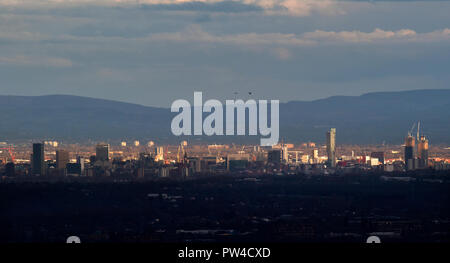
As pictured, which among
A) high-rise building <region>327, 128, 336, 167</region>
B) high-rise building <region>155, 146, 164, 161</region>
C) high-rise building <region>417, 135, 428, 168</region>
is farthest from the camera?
high-rise building <region>327, 128, 336, 167</region>

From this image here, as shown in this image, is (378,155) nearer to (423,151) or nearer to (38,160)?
(423,151)

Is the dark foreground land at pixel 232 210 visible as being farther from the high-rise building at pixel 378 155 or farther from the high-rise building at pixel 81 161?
the high-rise building at pixel 378 155

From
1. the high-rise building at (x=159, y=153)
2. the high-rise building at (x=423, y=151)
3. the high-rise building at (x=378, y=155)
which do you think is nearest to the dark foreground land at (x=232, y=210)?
the high-rise building at (x=423, y=151)

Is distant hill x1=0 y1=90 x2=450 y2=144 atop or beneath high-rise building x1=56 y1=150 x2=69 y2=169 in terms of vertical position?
atop

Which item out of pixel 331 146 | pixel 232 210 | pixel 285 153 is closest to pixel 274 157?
pixel 285 153

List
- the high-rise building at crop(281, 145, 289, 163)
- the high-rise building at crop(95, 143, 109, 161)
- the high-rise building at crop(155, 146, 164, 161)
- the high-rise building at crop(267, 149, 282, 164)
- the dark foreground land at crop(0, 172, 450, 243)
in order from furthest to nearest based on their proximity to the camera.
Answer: the high-rise building at crop(281, 145, 289, 163)
the high-rise building at crop(267, 149, 282, 164)
the high-rise building at crop(95, 143, 109, 161)
the high-rise building at crop(155, 146, 164, 161)
the dark foreground land at crop(0, 172, 450, 243)

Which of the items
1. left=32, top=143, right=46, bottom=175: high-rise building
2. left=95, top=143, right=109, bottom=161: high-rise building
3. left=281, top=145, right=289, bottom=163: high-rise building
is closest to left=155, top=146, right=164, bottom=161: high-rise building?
left=95, top=143, right=109, bottom=161: high-rise building

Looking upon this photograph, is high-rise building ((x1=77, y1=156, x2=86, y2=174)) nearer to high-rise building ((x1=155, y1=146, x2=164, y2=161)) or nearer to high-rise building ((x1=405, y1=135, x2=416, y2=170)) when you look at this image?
high-rise building ((x1=155, y1=146, x2=164, y2=161))
